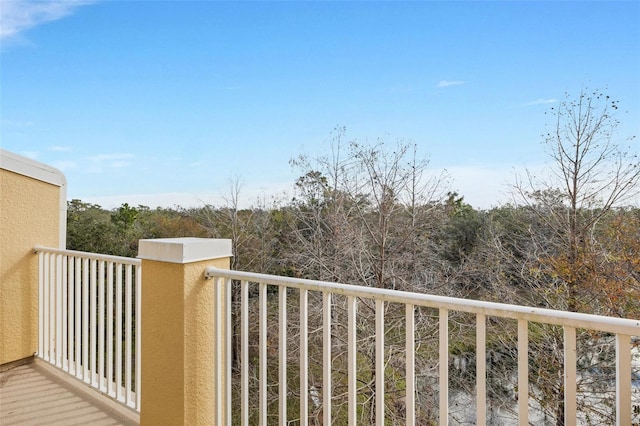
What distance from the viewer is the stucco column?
2.08 m

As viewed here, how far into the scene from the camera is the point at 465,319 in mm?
8125

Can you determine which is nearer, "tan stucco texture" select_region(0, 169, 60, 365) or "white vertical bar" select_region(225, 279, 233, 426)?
"white vertical bar" select_region(225, 279, 233, 426)

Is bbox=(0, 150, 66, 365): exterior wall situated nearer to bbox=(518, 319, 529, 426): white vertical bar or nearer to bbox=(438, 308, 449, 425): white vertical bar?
bbox=(438, 308, 449, 425): white vertical bar

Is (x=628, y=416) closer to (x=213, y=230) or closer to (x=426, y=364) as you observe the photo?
(x=426, y=364)

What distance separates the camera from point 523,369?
129 cm

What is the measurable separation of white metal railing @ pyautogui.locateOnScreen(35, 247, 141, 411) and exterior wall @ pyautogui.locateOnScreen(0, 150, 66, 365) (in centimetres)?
12

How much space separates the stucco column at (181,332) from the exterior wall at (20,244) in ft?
7.27

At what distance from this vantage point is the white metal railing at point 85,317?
2793mm

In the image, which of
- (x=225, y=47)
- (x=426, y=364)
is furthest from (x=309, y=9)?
(x=426, y=364)

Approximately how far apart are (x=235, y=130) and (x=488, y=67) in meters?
7.94

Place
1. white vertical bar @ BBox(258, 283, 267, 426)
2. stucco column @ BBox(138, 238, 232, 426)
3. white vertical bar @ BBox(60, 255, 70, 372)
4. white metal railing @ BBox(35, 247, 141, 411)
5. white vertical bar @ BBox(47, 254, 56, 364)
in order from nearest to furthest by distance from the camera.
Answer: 1. white vertical bar @ BBox(258, 283, 267, 426)
2. stucco column @ BBox(138, 238, 232, 426)
3. white metal railing @ BBox(35, 247, 141, 411)
4. white vertical bar @ BBox(60, 255, 70, 372)
5. white vertical bar @ BBox(47, 254, 56, 364)

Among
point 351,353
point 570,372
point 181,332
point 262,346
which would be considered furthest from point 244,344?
point 570,372

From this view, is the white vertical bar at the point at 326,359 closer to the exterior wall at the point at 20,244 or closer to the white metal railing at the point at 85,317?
the white metal railing at the point at 85,317

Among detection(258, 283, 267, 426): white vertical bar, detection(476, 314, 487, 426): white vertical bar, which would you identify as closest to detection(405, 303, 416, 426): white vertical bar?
detection(476, 314, 487, 426): white vertical bar
